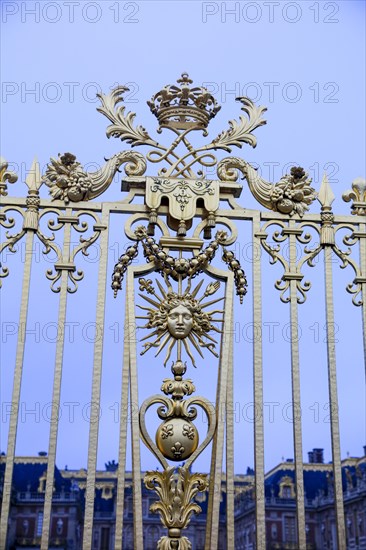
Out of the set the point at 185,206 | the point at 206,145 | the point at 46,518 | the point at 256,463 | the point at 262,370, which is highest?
the point at 206,145

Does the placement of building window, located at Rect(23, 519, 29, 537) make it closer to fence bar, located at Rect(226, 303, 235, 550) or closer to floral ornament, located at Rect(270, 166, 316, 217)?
fence bar, located at Rect(226, 303, 235, 550)

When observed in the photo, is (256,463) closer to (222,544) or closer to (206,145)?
(206,145)

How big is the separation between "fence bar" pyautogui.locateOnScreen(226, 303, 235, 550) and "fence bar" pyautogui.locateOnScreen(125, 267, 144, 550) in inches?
21.1

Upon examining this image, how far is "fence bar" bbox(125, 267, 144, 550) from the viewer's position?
4578mm

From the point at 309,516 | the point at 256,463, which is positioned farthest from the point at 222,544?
the point at 256,463

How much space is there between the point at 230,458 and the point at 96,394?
938 mm

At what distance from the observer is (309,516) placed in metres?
22.8

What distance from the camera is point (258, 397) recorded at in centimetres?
492

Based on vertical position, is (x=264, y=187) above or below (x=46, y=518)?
above

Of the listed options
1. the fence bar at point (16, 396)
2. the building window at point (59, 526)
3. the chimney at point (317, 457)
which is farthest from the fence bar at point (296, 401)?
the chimney at point (317, 457)

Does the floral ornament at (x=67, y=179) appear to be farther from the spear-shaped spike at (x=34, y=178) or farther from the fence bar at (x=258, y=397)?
the fence bar at (x=258, y=397)

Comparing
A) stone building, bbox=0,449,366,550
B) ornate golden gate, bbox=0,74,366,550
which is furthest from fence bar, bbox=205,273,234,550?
stone building, bbox=0,449,366,550

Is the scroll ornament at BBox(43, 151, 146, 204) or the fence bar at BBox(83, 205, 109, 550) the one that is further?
the scroll ornament at BBox(43, 151, 146, 204)

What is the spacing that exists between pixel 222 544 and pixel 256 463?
1311cm
